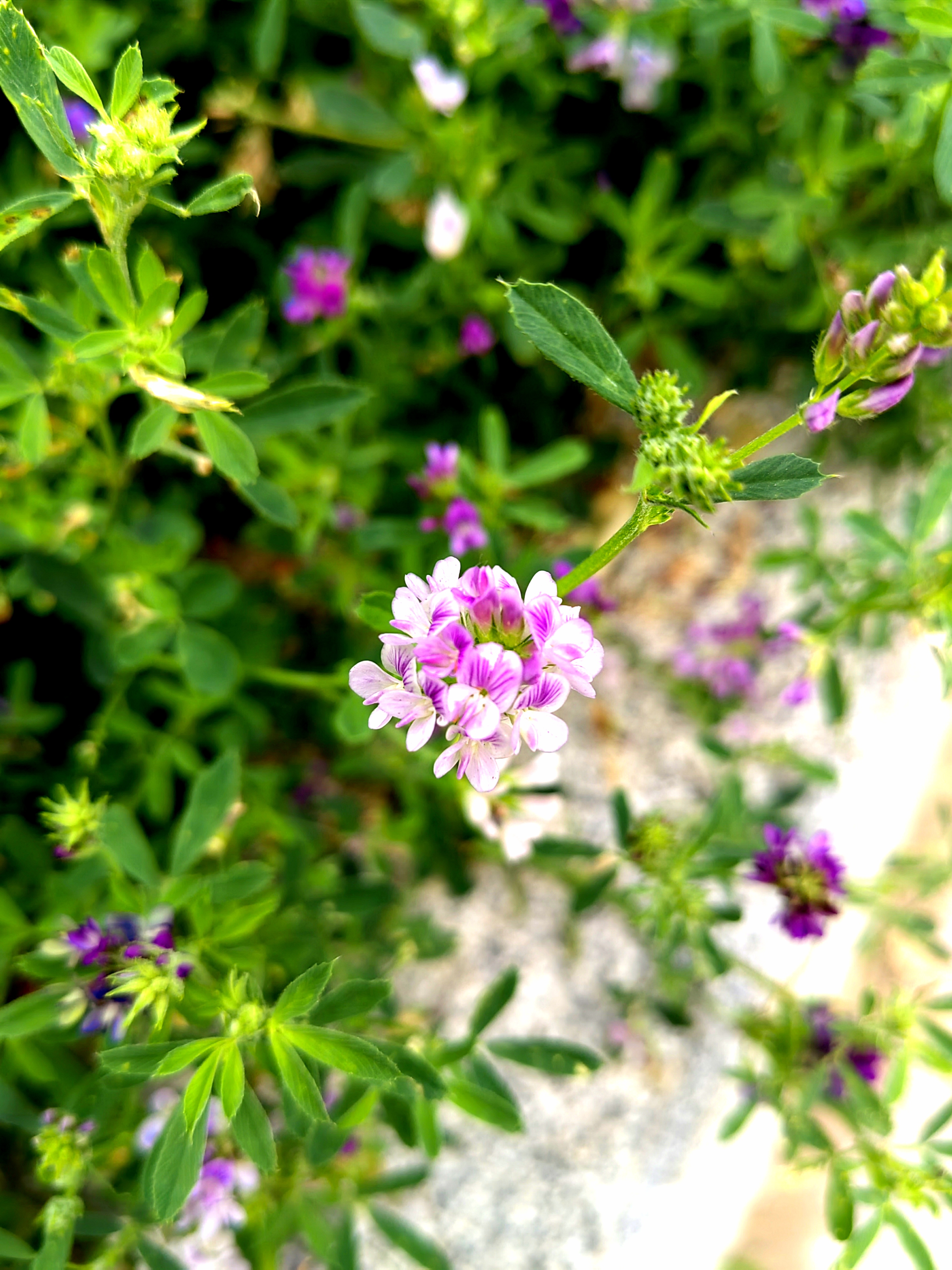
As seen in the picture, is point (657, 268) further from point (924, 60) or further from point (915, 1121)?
point (915, 1121)

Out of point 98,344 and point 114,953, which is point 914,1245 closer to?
point 114,953

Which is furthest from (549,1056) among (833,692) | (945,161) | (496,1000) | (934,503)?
(945,161)

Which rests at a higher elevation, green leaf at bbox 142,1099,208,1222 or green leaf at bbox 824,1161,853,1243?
green leaf at bbox 142,1099,208,1222

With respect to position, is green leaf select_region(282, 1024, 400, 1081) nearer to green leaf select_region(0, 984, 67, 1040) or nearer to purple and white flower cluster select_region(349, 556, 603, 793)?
purple and white flower cluster select_region(349, 556, 603, 793)

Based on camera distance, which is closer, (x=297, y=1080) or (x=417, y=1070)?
(x=297, y=1080)

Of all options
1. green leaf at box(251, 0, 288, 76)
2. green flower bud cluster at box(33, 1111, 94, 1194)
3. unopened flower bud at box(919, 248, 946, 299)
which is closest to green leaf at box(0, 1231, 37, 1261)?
green flower bud cluster at box(33, 1111, 94, 1194)

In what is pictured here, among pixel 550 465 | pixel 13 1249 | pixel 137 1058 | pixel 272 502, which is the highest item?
pixel 272 502
